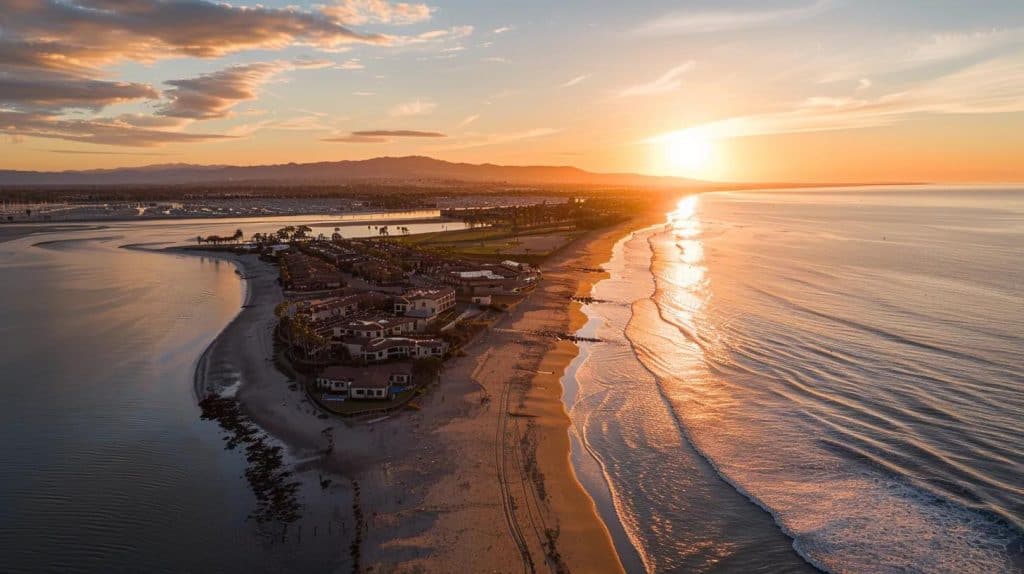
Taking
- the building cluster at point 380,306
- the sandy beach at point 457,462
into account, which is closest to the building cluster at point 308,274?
the building cluster at point 380,306

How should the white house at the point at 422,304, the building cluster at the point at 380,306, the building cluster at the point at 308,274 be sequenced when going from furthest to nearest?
the building cluster at the point at 308,274 < the white house at the point at 422,304 < the building cluster at the point at 380,306

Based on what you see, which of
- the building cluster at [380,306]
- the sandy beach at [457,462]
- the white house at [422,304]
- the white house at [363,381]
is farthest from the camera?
the white house at [422,304]

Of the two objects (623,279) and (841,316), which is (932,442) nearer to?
(841,316)

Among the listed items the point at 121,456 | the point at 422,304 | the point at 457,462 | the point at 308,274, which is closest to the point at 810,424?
the point at 457,462

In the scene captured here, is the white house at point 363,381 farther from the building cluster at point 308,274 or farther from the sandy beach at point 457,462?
the building cluster at point 308,274

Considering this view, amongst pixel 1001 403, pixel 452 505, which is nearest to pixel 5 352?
pixel 452 505

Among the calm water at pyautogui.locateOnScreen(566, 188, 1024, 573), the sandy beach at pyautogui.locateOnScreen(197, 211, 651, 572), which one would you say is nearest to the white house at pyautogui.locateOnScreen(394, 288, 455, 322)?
the sandy beach at pyautogui.locateOnScreen(197, 211, 651, 572)
